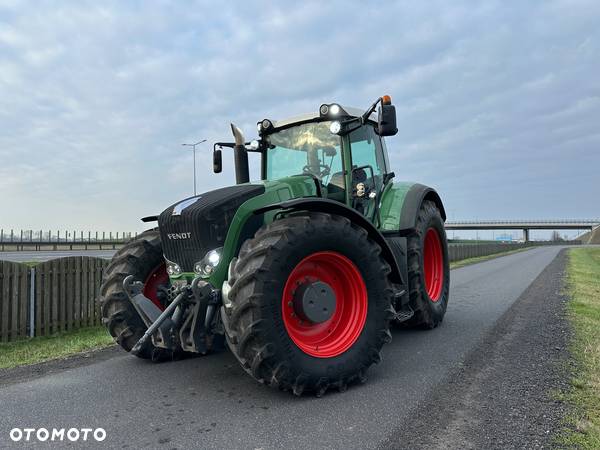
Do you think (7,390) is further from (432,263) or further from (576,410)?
(432,263)

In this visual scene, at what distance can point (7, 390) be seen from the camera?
4027mm

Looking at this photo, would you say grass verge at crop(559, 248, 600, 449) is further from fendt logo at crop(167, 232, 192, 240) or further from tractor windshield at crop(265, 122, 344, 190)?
fendt logo at crop(167, 232, 192, 240)

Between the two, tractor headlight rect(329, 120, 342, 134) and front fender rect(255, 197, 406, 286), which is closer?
front fender rect(255, 197, 406, 286)

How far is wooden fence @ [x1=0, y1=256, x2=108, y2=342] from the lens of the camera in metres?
6.76

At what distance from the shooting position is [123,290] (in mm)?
4527

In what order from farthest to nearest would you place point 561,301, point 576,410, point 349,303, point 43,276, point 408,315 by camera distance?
point 561,301
point 43,276
point 408,315
point 349,303
point 576,410

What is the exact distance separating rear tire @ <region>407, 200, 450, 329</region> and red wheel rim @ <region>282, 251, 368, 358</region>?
180cm

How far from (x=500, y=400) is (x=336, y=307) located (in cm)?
154

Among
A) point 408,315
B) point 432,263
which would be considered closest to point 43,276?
point 408,315

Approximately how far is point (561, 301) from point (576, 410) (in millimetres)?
6564

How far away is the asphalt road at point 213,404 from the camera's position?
3.00m

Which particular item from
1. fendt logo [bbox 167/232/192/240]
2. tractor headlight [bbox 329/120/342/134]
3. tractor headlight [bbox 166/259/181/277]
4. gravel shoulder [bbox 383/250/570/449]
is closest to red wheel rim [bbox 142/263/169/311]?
tractor headlight [bbox 166/259/181/277]

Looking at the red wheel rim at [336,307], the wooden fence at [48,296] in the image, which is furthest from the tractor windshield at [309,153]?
the wooden fence at [48,296]

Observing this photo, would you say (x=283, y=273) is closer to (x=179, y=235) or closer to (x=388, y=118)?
(x=179, y=235)
